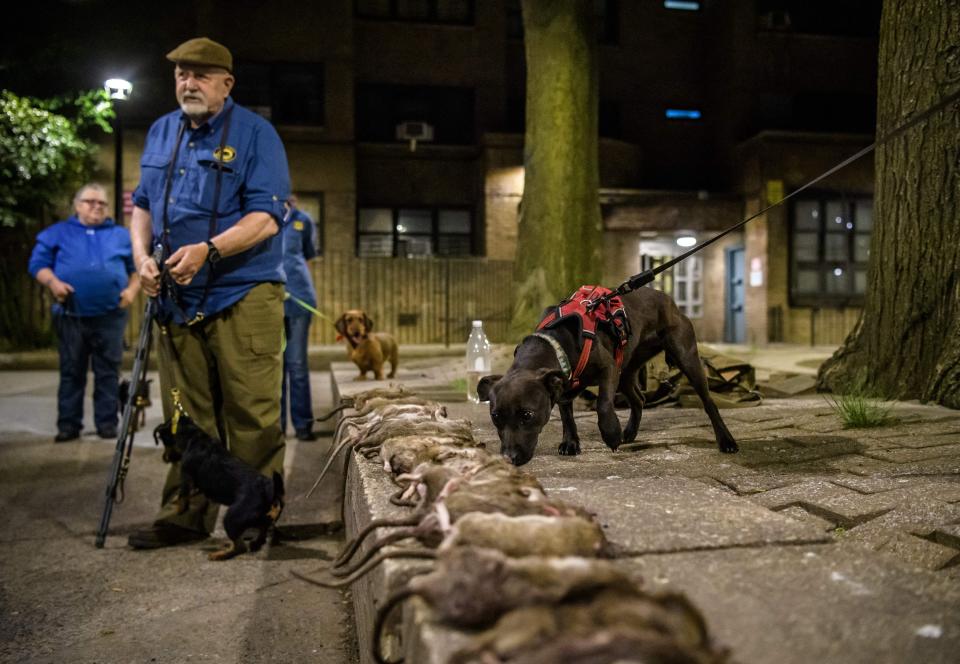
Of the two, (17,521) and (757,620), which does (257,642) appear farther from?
(17,521)

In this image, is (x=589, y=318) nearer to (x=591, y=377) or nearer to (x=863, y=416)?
(x=591, y=377)

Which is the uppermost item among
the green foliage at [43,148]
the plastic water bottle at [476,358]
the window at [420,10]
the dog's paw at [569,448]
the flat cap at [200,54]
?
the window at [420,10]

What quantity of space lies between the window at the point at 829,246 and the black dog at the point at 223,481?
17.3 meters

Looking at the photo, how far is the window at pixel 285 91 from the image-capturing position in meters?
18.3

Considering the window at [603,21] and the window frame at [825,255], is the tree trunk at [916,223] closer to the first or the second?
the window frame at [825,255]

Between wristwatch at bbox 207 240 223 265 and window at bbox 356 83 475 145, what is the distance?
16530mm

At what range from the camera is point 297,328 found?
21.5 ft

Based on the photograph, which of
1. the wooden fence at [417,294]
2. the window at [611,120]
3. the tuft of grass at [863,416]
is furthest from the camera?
the window at [611,120]

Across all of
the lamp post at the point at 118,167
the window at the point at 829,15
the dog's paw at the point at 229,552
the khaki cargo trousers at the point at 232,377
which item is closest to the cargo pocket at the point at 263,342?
the khaki cargo trousers at the point at 232,377

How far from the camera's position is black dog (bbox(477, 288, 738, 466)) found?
9.86 ft

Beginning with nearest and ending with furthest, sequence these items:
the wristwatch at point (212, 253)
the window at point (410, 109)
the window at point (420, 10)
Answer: the wristwatch at point (212, 253)
the window at point (420, 10)
the window at point (410, 109)

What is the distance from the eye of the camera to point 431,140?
1936 cm

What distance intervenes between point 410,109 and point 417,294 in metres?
5.24

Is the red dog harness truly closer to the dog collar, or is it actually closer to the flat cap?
the dog collar
